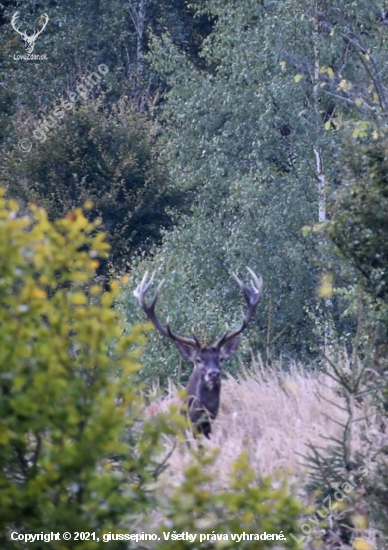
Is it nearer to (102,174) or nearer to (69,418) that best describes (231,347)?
(69,418)

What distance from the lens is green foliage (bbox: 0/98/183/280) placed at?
2155 centimetres

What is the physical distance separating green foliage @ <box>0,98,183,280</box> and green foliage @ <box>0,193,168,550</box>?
1667 centimetres

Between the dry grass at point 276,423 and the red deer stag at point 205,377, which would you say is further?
the red deer stag at point 205,377

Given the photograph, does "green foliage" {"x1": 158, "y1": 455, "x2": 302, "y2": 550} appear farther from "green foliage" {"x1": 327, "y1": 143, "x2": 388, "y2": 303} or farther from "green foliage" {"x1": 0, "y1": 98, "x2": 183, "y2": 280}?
"green foliage" {"x1": 0, "y1": 98, "x2": 183, "y2": 280}

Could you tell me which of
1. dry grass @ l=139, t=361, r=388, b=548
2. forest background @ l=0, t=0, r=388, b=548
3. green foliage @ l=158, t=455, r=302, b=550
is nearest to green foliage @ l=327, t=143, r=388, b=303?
dry grass @ l=139, t=361, r=388, b=548

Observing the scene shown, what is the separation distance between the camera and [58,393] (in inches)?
163

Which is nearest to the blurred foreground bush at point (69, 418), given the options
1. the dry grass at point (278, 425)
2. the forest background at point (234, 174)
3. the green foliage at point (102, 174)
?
the dry grass at point (278, 425)

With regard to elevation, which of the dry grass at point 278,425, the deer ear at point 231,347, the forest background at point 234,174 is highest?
the forest background at point 234,174

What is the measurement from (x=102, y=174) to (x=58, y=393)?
18.4 m

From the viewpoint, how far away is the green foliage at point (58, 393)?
4.18 metres

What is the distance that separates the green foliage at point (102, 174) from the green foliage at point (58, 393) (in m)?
16.7

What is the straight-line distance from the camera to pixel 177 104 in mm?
20703

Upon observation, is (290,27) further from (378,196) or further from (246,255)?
(378,196)

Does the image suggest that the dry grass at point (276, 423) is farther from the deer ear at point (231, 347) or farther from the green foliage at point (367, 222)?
the green foliage at point (367, 222)
